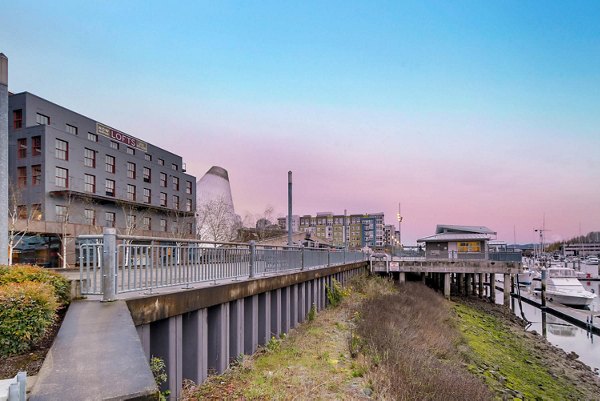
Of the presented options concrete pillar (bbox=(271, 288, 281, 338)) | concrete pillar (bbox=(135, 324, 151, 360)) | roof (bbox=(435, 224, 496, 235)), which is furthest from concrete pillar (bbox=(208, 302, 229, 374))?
roof (bbox=(435, 224, 496, 235))

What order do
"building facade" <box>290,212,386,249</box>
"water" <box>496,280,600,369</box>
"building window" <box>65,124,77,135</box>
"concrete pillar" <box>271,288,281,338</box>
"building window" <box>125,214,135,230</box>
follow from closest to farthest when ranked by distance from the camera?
"concrete pillar" <box>271,288,281,338</box> → "water" <box>496,280,600,369</box> → "building window" <box>65,124,77,135</box> → "building window" <box>125,214,135,230</box> → "building facade" <box>290,212,386,249</box>

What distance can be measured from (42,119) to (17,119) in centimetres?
185

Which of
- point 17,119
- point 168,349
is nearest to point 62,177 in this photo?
point 17,119

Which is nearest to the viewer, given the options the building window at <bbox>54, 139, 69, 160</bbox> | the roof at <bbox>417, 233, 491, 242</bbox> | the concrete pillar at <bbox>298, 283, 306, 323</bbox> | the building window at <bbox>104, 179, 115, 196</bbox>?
the concrete pillar at <bbox>298, 283, 306, 323</bbox>

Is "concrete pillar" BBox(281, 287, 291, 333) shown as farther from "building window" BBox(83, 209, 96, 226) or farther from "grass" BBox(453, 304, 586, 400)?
"building window" BBox(83, 209, 96, 226)

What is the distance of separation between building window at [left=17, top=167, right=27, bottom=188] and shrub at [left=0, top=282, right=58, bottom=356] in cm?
3540

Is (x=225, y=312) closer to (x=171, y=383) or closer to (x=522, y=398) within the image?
(x=171, y=383)

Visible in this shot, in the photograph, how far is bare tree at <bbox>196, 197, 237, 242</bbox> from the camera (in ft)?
185

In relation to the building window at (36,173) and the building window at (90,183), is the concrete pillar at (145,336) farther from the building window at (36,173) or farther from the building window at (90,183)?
the building window at (90,183)

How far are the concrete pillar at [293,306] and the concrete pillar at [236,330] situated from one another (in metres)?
3.96

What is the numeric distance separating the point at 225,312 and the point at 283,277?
364 centimetres

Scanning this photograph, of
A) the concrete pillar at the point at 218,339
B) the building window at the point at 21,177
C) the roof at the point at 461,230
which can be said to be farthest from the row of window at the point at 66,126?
the roof at the point at 461,230

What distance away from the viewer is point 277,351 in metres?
9.88

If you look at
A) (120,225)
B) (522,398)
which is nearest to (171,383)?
(522,398)
